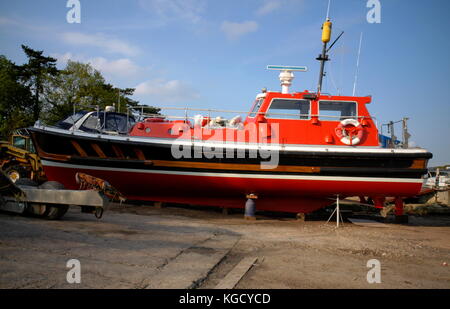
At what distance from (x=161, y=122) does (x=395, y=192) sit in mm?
6112

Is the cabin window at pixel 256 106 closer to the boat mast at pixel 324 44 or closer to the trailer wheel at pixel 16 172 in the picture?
the boat mast at pixel 324 44

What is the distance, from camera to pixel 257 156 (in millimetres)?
7832

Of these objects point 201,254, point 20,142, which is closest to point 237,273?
point 201,254

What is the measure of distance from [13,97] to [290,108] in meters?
30.8

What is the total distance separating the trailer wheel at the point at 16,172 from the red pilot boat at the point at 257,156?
1990mm

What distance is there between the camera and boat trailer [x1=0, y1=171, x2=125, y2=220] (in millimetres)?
5105

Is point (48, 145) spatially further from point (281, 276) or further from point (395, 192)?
point (395, 192)

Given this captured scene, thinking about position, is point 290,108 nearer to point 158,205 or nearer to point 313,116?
point 313,116

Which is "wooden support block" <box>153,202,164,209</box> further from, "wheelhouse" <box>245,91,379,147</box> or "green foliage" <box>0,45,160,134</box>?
"green foliage" <box>0,45,160,134</box>

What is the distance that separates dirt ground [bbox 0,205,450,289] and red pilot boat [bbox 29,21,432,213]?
4.39ft

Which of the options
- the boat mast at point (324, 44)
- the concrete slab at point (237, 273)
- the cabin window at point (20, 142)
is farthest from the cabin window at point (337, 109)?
the cabin window at point (20, 142)

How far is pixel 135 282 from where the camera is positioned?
2924 mm

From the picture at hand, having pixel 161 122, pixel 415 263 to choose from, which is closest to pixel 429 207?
pixel 415 263

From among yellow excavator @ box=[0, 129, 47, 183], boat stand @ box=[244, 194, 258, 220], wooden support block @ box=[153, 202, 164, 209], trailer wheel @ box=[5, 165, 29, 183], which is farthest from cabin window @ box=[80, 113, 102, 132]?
boat stand @ box=[244, 194, 258, 220]
